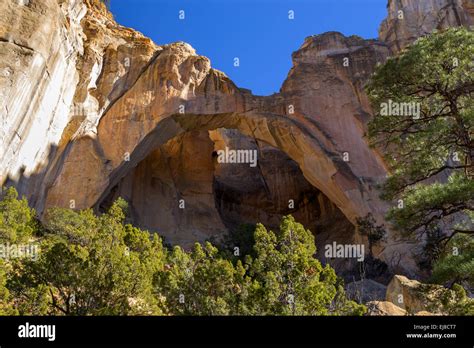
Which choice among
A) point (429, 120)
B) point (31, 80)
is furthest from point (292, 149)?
point (429, 120)

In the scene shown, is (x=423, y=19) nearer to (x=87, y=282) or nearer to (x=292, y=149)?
(x=292, y=149)

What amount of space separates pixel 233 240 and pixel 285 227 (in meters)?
17.0

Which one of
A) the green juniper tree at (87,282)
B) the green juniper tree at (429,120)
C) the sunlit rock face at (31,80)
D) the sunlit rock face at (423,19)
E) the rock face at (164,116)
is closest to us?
the green juniper tree at (87,282)

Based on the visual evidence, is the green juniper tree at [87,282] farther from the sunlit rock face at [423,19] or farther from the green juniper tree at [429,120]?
the sunlit rock face at [423,19]

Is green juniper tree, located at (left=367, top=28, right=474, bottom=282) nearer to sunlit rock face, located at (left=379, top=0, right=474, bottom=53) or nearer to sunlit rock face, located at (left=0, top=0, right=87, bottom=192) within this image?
sunlit rock face, located at (left=0, top=0, right=87, bottom=192)

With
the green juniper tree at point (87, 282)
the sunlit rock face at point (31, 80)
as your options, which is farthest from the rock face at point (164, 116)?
the green juniper tree at point (87, 282)

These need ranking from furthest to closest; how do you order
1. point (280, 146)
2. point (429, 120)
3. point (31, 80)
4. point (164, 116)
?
point (280, 146) < point (164, 116) < point (31, 80) < point (429, 120)

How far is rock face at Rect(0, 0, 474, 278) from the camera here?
1773 cm

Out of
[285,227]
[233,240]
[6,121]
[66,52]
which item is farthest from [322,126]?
[285,227]

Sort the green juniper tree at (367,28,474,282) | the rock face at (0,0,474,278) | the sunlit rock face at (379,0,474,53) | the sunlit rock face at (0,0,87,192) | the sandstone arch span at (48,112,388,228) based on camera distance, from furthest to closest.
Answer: the sunlit rock face at (379,0,474,53)
the sandstone arch span at (48,112,388,228)
the rock face at (0,0,474,278)
the sunlit rock face at (0,0,87,192)
the green juniper tree at (367,28,474,282)

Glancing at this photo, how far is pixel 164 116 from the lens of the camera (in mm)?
23969

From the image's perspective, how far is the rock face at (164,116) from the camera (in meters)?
17.7

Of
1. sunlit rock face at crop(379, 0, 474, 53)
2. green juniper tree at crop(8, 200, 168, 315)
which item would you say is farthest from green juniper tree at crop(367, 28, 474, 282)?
sunlit rock face at crop(379, 0, 474, 53)

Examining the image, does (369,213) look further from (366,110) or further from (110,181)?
(110,181)
